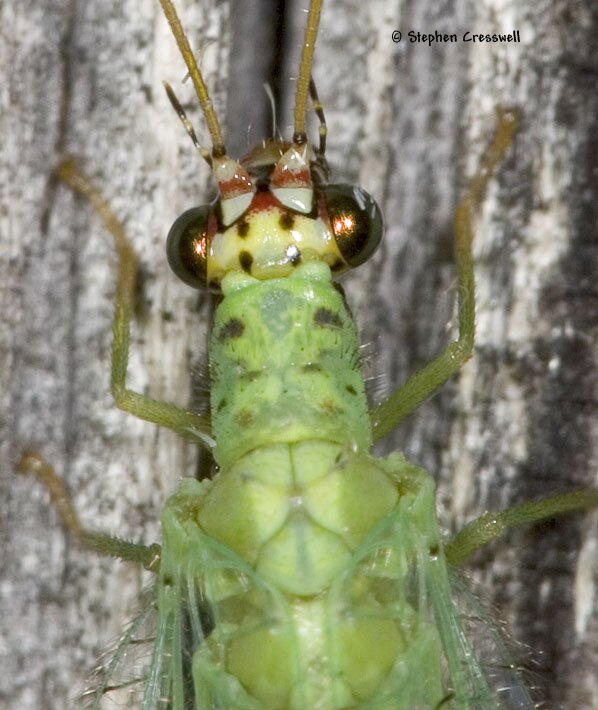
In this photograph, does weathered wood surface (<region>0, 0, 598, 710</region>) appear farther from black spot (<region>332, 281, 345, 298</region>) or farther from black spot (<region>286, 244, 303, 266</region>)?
black spot (<region>286, 244, 303, 266</region>)

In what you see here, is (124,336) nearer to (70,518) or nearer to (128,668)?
(70,518)

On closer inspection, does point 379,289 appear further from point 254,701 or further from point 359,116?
point 254,701

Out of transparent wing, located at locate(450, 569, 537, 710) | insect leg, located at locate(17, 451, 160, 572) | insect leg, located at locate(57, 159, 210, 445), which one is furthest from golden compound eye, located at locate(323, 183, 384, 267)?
insect leg, located at locate(17, 451, 160, 572)

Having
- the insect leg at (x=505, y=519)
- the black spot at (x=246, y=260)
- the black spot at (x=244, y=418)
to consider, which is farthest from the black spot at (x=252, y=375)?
the insect leg at (x=505, y=519)

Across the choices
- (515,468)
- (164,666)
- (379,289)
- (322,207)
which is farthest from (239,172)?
(164,666)

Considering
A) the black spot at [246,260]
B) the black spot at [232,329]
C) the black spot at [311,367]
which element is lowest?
the black spot at [311,367]

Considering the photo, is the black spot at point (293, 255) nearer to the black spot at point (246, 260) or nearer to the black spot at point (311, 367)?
the black spot at point (246, 260)

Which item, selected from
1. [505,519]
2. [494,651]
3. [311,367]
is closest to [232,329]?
[311,367]
